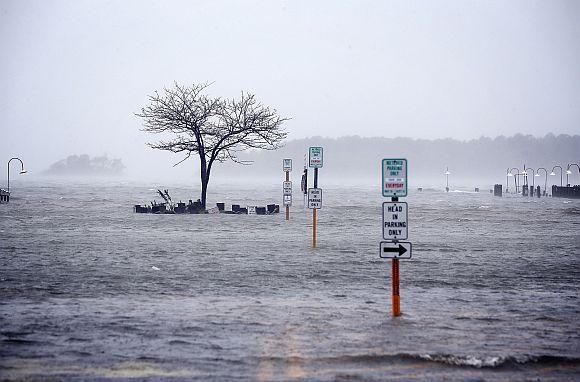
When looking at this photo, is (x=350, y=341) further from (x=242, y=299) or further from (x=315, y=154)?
(x=315, y=154)

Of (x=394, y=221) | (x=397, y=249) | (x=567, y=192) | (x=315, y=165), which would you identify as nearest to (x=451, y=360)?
(x=397, y=249)

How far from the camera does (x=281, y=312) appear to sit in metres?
10.0

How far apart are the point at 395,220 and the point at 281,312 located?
2200 mm

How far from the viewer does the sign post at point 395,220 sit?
9703mm

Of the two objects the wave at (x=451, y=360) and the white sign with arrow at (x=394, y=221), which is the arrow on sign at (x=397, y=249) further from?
the wave at (x=451, y=360)

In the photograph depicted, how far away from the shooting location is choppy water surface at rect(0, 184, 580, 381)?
725 cm

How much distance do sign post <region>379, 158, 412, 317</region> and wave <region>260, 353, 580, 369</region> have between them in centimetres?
213

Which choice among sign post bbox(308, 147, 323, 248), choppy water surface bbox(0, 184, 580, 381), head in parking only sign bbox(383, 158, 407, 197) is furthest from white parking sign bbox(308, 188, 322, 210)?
head in parking only sign bbox(383, 158, 407, 197)

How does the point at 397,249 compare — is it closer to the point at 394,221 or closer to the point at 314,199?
the point at 394,221

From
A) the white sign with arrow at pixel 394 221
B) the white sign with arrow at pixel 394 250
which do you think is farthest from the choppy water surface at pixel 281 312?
the white sign with arrow at pixel 394 221

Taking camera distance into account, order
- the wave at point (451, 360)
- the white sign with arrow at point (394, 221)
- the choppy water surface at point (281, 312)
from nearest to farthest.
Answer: the choppy water surface at point (281, 312)
the wave at point (451, 360)
the white sign with arrow at point (394, 221)

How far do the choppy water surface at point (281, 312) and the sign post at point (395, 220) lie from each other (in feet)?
2.16

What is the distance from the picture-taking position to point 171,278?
13.4 m

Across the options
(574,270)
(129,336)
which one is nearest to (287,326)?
(129,336)
